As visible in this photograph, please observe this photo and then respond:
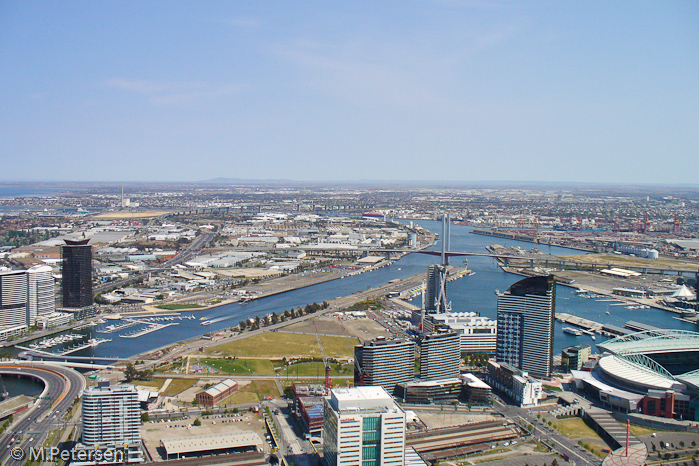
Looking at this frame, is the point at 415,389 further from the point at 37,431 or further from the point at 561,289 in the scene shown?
the point at 561,289

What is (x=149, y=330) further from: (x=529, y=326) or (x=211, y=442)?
(x=529, y=326)

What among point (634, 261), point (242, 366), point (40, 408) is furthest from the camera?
point (634, 261)

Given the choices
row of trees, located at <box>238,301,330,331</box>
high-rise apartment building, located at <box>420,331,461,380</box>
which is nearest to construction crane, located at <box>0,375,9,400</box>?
row of trees, located at <box>238,301,330,331</box>

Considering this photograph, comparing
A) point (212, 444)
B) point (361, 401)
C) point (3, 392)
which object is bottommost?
point (3, 392)

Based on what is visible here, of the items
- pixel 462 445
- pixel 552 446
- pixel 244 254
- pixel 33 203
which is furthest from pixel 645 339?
pixel 33 203

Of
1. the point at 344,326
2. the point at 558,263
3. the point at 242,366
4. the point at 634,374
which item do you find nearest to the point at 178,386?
the point at 242,366

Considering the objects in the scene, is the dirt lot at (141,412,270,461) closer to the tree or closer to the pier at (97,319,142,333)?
the tree

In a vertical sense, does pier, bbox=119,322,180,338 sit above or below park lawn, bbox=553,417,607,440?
above

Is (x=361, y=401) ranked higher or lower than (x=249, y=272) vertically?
higher
